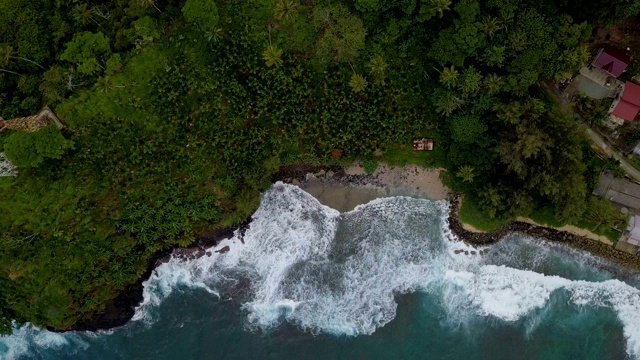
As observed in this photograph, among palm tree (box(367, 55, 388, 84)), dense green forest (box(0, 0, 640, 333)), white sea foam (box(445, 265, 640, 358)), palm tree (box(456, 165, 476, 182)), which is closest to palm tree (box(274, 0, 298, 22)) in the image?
dense green forest (box(0, 0, 640, 333))

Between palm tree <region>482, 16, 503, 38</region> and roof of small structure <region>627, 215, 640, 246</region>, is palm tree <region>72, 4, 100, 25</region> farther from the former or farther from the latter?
roof of small structure <region>627, 215, 640, 246</region>

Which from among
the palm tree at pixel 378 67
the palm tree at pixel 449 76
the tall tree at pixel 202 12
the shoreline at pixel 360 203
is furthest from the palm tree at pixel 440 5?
the tall tree at pixel 202 12

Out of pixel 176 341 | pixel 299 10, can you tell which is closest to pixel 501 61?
pixel 299 10

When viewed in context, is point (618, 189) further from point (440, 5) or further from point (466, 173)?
point (440, 5)

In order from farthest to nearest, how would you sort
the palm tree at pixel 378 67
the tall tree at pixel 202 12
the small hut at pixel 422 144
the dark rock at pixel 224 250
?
the dark rock at pixel 224 250 → the small hut at pixel 422 144 → the palm tree at pixel 378 67 → the tall tree at pixel 202 12

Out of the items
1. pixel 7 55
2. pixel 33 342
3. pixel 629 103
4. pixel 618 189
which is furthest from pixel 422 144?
pixel 33 342

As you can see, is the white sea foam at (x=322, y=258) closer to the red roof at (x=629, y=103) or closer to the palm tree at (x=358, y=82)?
the palm tree at (x=358, y=82)
